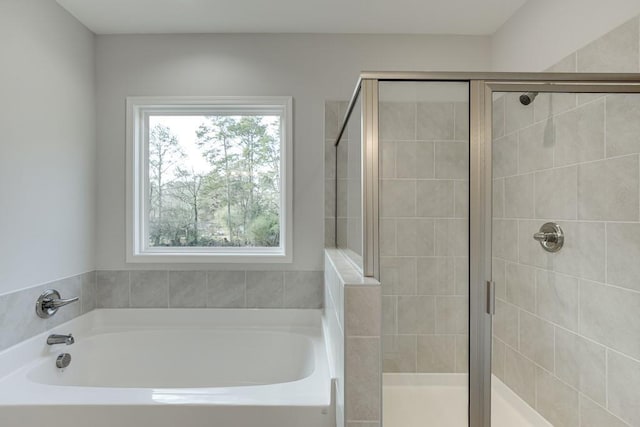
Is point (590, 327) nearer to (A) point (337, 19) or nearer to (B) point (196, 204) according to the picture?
(A) point (337, 19)

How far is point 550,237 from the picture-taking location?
148cm

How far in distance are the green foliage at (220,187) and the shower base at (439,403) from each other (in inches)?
52.4

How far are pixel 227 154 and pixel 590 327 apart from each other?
2.20 meters

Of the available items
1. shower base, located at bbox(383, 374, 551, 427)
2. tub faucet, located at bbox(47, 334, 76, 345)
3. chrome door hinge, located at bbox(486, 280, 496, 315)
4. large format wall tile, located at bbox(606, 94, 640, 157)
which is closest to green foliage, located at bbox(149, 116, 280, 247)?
tub faucet, located at bbox(47, 334, 76, 345)

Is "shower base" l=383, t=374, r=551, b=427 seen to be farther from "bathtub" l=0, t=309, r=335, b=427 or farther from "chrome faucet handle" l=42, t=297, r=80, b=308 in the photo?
"chrome faucet handle" l=42, t=297, r=80, b=308

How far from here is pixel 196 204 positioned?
2.48 meters

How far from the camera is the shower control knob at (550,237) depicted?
146 centimetres

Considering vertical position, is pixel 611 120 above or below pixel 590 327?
above

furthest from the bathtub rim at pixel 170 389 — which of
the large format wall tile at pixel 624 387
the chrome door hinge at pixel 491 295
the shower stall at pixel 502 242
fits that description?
the large format wall tile at pixel 624 387

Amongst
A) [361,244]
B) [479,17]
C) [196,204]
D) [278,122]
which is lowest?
[361,244]

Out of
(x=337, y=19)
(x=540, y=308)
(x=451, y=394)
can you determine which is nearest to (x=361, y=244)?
(x=451, y=394)

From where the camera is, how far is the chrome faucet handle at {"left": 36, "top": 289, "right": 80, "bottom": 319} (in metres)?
1.88

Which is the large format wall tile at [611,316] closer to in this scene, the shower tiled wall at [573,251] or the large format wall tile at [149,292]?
the shower tiled wall at [573,251]

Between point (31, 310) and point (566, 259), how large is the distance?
8.37 ft
